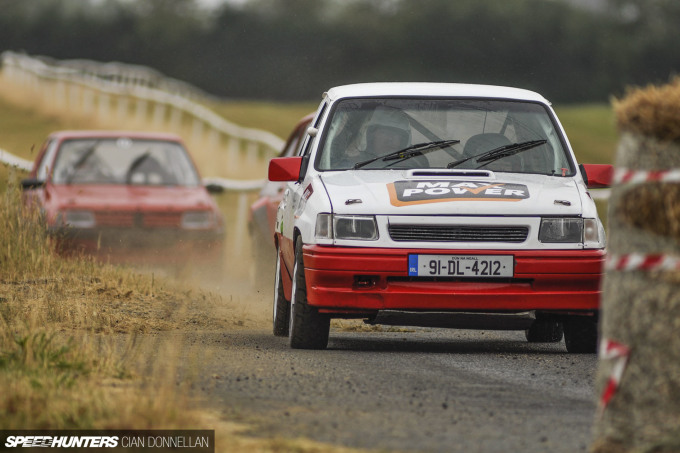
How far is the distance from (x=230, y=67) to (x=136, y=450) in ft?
269

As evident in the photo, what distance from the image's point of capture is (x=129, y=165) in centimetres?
1667

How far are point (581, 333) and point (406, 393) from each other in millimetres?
2929

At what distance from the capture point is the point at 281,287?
10.2m

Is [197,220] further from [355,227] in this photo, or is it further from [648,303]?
[648,303]

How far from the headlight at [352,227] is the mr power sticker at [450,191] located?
22cm

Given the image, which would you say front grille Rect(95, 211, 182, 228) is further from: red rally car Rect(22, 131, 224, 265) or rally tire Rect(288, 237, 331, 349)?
rally tire Rect(288, 237, 331, 349)

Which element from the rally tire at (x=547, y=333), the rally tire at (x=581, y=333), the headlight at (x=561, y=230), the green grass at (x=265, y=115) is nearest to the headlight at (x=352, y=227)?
the headlight at (x=561, y=230)

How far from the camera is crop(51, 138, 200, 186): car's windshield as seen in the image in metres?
16.1

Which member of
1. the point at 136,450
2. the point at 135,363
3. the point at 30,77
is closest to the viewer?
the point at 136,450

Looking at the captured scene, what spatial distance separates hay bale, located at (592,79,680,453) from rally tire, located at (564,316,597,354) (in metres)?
4.52

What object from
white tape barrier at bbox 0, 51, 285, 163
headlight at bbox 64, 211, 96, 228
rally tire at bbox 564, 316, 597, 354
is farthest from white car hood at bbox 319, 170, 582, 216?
white tape barrier at bbox 0, 51, 285, 163

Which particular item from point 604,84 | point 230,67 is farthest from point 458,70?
point 230,67

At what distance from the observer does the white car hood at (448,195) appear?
875 cm

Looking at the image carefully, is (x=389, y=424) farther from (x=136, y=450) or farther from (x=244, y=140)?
(x=244, y=140)
